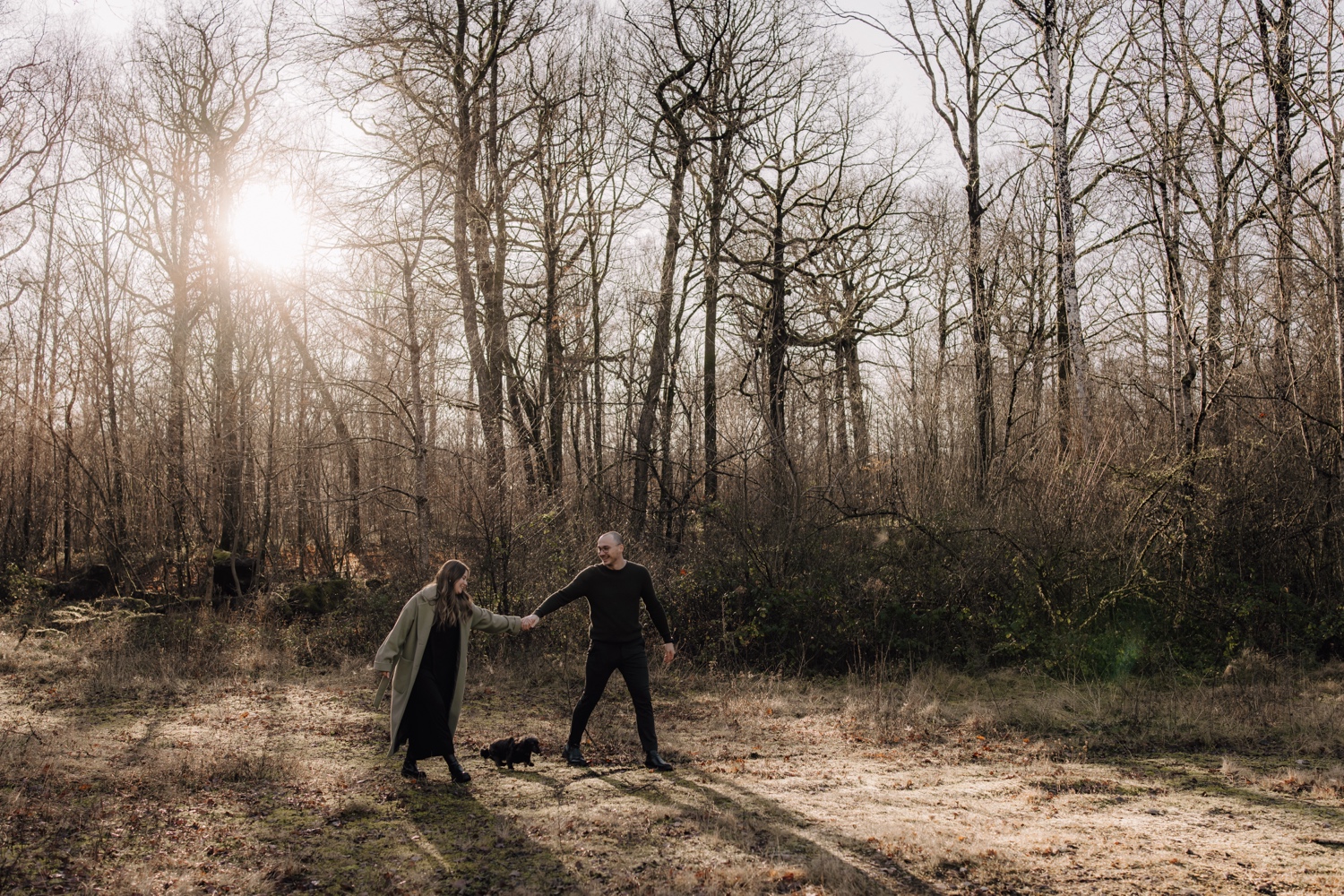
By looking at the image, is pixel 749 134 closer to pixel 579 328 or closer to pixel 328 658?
pixel 579 328

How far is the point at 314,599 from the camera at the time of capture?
1527 cm

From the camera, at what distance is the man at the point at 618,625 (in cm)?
733

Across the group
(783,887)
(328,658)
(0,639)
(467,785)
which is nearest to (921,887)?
(783,887)

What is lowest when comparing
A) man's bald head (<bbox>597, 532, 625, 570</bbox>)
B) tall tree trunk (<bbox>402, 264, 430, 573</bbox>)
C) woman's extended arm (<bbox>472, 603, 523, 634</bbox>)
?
woman's extended arm (<bbox>472, 603, 523, 634</bbox>)

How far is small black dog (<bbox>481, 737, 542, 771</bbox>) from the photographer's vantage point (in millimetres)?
7410

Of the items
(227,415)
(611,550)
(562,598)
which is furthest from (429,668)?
(227,415)

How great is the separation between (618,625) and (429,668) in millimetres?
1508

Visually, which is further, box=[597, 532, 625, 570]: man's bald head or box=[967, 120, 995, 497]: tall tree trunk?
box=[967, 120, 995, 497]: tall tree trunk

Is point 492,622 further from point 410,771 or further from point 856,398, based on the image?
point 856,398

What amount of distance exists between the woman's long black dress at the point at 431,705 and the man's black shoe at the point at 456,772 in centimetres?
5

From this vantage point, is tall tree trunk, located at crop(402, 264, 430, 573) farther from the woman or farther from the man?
the man

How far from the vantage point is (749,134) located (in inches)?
762

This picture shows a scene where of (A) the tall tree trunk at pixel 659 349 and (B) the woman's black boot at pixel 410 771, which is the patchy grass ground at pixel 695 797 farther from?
(A) the tall tree trunk at pixel 659 349

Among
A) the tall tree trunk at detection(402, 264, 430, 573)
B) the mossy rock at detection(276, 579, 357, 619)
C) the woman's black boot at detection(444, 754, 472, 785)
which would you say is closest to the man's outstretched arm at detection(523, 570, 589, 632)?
the woman's black boot at detection(444, 754, 472, 785)
